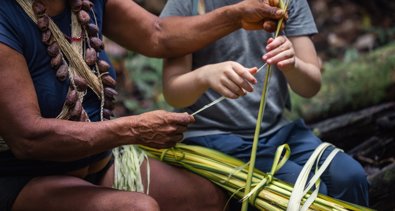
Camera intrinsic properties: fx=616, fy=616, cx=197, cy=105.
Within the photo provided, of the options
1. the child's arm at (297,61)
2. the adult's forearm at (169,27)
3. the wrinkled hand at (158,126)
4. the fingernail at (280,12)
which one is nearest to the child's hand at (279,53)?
the child's arm at (297,61)

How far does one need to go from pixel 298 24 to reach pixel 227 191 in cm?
74

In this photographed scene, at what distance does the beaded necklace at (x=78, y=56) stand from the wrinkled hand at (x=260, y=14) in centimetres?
56

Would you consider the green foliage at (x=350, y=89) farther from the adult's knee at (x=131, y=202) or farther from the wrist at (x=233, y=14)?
the adult's knee at (x=131, y=202)

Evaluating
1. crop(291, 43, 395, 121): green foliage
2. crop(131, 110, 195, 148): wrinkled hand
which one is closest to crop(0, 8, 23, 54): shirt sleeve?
crop(131, 110, 195, 148): wrinkled hand

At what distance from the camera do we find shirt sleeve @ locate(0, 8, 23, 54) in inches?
74.8

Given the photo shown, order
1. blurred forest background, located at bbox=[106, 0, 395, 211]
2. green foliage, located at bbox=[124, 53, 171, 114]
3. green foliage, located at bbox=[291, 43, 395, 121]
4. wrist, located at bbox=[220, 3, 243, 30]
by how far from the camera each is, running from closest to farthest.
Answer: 1. wrist, located at bbox=[220, 3, 243, 30]
2. blurred forest background, located at bbox=[106, 0, 395, 211]
3. green foliage, located at bbox=[291, 43, 395, 121]
4. green foliage, located at bbox=[124, 53, 171, 114]

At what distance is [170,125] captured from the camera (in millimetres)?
1957

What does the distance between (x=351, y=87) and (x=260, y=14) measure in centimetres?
186

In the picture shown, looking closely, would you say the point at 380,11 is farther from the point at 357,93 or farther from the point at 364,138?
the point at 364,138

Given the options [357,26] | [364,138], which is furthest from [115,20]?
[357,26]

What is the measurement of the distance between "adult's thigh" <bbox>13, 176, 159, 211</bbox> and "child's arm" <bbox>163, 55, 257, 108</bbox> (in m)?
0.48

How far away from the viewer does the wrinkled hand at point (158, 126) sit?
194 centimetres

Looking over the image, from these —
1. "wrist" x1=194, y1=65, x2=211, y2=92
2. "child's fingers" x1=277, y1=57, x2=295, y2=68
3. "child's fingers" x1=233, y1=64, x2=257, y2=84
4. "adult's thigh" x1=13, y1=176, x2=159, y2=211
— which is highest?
"child's fingers" x1=277, y1=57, x2=295, y2=68

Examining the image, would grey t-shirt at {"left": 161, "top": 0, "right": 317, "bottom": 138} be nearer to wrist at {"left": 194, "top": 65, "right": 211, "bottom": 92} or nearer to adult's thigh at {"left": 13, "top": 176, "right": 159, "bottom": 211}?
wrist at {"left": 194, "top": 65, "right": 211, "bottom": 92}
